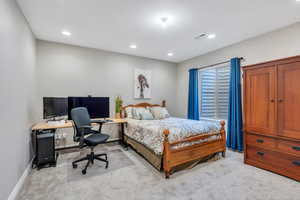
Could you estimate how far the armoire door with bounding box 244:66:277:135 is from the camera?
2.50 metres

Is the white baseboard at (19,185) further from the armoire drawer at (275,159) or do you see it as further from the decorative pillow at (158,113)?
the armoire drawer at (275,159)

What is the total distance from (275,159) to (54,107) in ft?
14.0

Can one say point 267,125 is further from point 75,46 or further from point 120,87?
point 75,46

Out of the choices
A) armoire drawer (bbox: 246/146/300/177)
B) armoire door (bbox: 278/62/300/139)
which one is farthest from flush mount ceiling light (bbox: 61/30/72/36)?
armoire drawer (bbox: 246/146/300/177)

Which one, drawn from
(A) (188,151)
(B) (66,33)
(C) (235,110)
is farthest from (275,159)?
(B) (66,33)

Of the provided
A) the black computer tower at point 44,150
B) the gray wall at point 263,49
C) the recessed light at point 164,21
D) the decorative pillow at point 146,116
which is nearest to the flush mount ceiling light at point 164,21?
the recessed light at point 164,21

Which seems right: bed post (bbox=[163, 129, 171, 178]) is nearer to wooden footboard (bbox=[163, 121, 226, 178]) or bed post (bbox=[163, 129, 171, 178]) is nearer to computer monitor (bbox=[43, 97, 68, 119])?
wooden footboard (bbox=[163, 121, 226, 178])

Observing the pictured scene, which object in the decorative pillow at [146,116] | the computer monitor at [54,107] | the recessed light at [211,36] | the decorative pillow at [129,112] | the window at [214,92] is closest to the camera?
the computer monitor at [54,107]

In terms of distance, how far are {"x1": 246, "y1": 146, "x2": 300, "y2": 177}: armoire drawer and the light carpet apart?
0.17 meters

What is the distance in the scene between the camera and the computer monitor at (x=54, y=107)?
2906mm

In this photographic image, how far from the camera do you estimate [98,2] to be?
2102mm

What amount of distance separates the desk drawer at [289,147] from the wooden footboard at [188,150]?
0.94 meters

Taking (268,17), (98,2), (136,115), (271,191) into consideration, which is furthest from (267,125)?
(98,2)

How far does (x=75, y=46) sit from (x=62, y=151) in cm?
265
